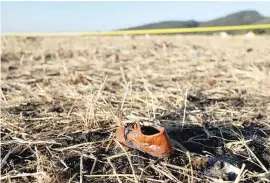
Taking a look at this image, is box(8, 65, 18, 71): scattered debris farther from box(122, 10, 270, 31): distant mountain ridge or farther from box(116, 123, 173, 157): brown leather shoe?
box(122, 10, 270, 31): distant mountain ridge

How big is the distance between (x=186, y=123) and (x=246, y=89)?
1.40 meters

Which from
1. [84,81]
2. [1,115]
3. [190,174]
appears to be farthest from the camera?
[84,81]

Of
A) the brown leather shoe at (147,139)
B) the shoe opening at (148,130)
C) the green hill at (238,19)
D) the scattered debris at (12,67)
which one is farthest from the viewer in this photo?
the green hill at (238,19)

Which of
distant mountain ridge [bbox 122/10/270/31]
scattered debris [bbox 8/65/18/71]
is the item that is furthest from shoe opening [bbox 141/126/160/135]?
distant mountain ridge [bbox 122/10/270/31]

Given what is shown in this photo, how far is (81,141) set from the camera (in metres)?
2.02

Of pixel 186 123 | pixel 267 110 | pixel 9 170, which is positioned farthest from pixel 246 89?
pixel 9 170

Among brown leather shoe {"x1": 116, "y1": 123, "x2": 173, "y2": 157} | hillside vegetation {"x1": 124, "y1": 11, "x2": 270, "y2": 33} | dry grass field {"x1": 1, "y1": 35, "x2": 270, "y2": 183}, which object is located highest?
brown leather shoe {"x1": 116, "y1": 123, "x2": 173, "y2": 157}

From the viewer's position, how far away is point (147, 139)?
1704 mm

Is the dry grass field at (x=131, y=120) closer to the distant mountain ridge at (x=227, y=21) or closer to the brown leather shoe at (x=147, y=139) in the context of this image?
the brown leather shoe at (x=147, y=139)

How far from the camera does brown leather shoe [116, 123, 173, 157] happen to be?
1.68 meters

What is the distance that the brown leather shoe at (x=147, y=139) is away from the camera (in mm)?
1684

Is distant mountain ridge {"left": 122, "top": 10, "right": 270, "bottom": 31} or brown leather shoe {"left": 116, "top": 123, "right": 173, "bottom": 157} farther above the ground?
brown leather shoe {"left": 116, "top": 123, "right": 173, "bottom": 157}

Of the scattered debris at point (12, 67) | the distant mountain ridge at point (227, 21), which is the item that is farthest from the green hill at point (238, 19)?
the scattered debris at point (12, 67)

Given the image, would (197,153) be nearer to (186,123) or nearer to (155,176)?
(155,176)
